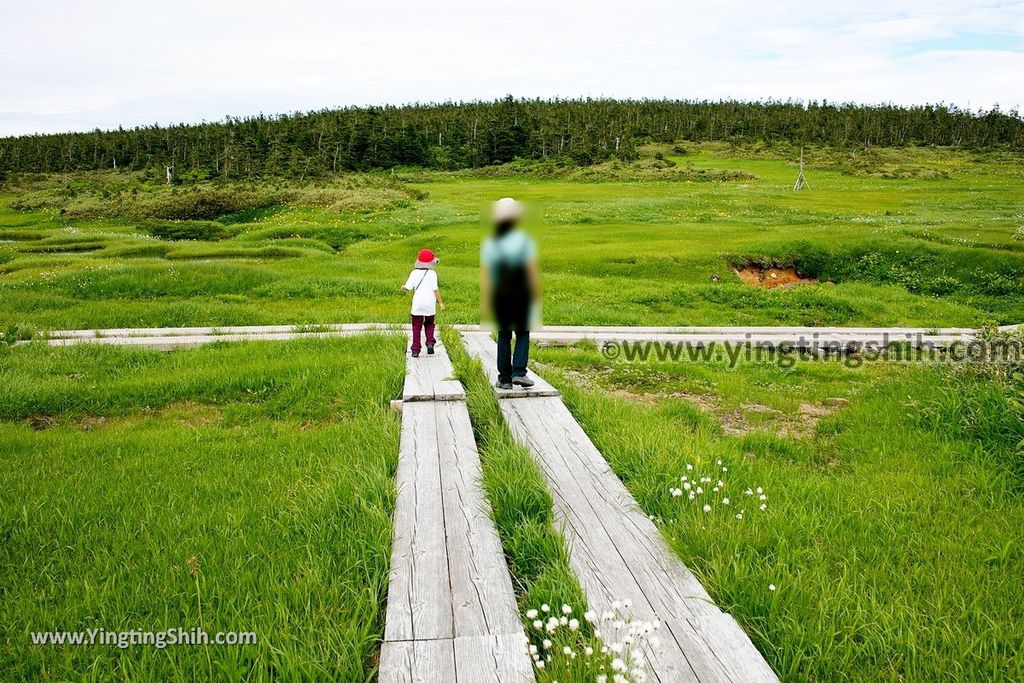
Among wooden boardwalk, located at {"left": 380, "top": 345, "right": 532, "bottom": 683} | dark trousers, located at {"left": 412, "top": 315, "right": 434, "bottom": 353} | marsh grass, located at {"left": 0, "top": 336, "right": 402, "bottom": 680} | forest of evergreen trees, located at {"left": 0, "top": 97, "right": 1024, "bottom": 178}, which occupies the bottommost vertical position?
marsh grass, located at {"left": 0, "top": 336, "right": 402, "bottom": 680}

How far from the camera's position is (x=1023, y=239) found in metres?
25.8

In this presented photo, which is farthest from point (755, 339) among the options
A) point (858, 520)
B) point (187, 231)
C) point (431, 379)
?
point (187, 231)

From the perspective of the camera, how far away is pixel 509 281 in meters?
6.95

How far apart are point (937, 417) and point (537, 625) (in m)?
6.17

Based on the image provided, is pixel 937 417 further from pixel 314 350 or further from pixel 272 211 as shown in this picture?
pixel 272 211

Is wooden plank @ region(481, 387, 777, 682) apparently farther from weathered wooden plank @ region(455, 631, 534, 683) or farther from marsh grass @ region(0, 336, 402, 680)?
marsh grass @ region(0, 336, 402, 680)

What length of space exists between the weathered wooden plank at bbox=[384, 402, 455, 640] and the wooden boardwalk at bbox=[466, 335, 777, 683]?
824 millimetres

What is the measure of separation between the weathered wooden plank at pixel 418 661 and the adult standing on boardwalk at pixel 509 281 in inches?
168

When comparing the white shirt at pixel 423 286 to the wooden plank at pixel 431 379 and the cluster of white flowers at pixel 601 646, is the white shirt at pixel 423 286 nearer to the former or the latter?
the wooden plank at pixel 431 379

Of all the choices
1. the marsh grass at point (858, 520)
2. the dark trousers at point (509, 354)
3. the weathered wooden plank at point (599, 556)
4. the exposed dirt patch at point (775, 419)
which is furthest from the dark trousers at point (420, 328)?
the exposed dirt patch at point (775, 419)

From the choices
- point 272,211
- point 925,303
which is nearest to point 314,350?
point 925,303

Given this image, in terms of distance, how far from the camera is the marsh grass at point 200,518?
3.21 metres

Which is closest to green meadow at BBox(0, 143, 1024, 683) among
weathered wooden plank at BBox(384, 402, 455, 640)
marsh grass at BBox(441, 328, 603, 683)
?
marsh grass at BBox(441, 328, 603, 683)

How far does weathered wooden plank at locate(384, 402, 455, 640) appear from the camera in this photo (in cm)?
323
